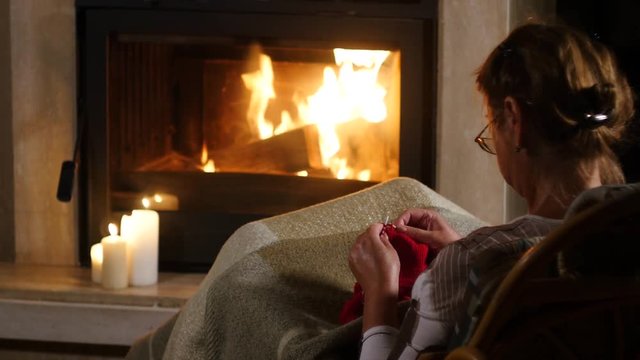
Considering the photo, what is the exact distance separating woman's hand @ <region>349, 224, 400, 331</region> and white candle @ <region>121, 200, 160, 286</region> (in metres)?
1.28

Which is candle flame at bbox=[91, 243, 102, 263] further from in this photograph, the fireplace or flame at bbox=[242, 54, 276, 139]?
flame at bbox=[242, 54, 276, 139]

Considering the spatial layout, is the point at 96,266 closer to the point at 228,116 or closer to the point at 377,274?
the point at 228,116

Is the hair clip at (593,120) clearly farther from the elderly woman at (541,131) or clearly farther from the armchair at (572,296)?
the armchair at (572,296)

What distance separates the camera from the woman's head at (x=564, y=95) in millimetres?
1294

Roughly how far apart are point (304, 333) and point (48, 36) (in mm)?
1580

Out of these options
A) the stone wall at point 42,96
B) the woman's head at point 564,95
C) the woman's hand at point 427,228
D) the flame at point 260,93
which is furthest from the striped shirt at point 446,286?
the stone wall at point 42,96

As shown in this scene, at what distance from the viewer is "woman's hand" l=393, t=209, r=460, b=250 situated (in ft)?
4.92

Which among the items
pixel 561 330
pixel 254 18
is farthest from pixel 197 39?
pixel 561 330

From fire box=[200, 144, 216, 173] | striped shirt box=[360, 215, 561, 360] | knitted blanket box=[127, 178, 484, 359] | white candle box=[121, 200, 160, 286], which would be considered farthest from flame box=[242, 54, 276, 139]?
striped shirt box=[360, 215, 561, 360]

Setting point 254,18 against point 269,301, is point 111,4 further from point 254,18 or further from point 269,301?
point 269,301

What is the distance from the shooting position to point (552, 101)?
1293mm

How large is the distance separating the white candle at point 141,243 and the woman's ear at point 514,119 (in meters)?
1.43

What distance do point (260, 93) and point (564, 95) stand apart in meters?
1.54

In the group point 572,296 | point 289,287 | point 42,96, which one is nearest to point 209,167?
point 42,96
